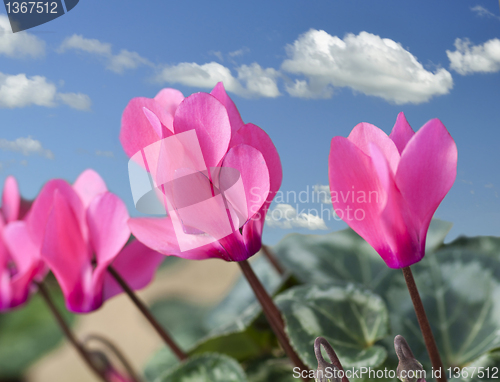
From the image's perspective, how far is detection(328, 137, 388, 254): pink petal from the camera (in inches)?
10.2

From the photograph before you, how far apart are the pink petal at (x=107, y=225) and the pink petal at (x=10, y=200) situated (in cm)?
13

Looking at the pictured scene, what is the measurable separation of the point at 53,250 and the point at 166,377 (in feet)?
0.61

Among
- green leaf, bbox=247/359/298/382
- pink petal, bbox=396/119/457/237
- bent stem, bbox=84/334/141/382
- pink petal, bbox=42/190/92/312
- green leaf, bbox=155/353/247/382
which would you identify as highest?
pink petal, bbox=396/119/457/237

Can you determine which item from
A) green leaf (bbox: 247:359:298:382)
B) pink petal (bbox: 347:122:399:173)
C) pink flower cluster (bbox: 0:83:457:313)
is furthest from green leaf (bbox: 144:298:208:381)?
pink petal (bbox: 347:122:399:173)

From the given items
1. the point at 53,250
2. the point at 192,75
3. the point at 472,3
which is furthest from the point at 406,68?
the point at 53,250

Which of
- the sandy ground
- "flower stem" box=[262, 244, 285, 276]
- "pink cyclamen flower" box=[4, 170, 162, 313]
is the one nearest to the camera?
"pink cyclamen flower" box=[4, 170, 162, 313]

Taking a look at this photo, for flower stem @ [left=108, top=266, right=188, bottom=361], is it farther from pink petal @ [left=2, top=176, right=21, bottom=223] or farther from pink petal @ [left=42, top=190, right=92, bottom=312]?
pink petal @ [left=2, top=176, right=21, bottom=223]

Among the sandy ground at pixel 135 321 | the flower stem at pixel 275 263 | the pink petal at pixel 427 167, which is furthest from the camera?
the sandy ground at pixel 135 321

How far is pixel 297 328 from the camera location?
39 cm

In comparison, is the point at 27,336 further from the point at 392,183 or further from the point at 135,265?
the point at 392,183

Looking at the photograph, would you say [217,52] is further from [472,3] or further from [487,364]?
[487,364]

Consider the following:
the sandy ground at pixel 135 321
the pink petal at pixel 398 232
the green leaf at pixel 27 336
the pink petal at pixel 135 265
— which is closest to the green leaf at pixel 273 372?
the pink petal at pixel 135 265

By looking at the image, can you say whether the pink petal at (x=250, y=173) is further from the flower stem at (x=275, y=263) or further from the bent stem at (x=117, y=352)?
the bent stem at (x=117, y=352)

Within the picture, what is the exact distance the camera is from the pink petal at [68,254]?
361mm
